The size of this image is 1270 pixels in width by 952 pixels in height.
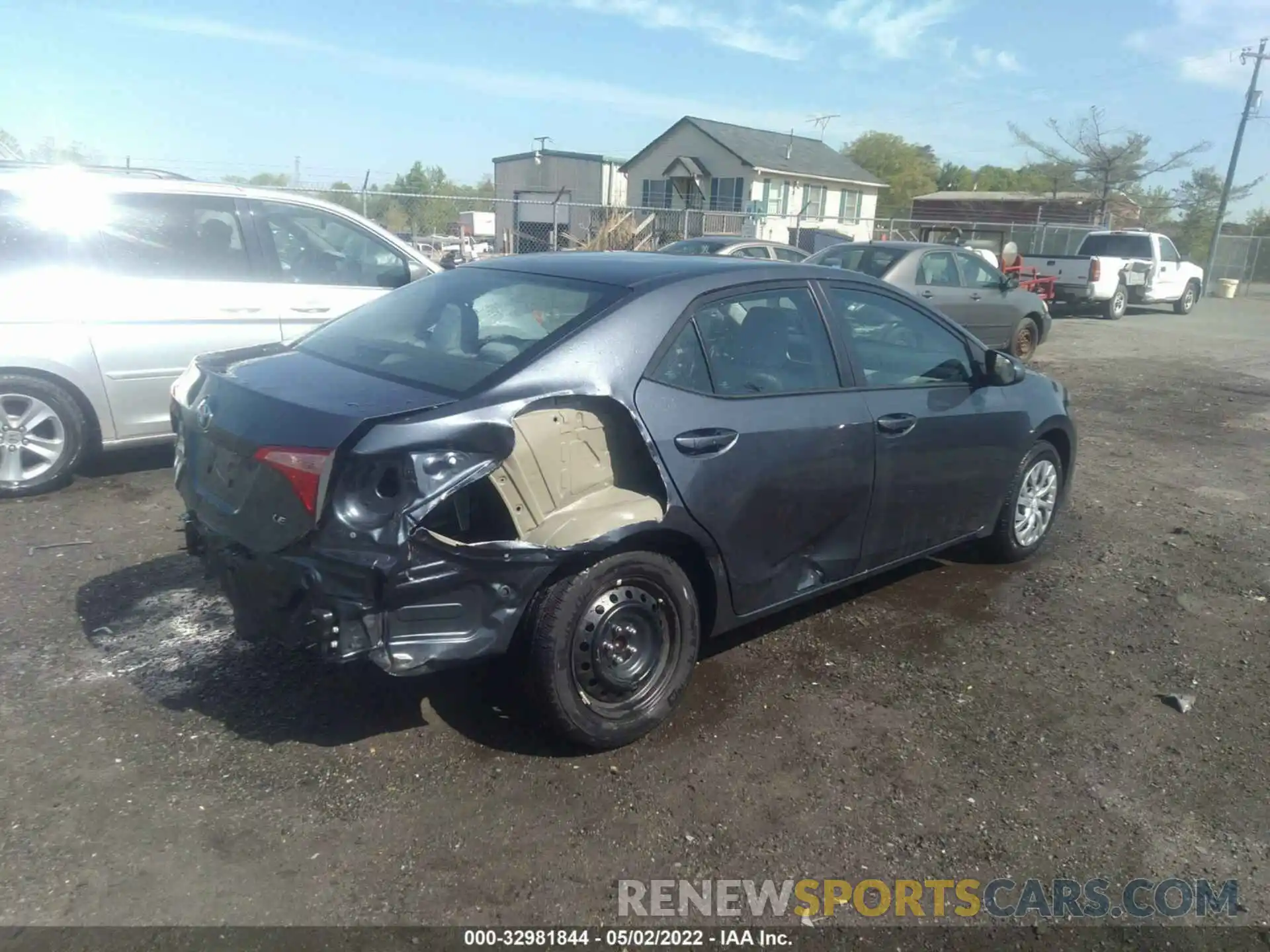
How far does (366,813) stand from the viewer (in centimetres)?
295

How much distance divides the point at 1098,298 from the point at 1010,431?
17582 mm

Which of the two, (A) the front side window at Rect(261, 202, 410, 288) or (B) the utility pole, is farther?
(B) the utility pole

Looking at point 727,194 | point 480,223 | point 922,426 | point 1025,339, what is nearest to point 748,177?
point 727,194

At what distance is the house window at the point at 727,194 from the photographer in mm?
40188

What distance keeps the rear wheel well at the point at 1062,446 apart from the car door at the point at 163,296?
4957 millimetres

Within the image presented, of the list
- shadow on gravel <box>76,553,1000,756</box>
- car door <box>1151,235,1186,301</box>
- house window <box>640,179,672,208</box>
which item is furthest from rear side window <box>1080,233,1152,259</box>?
house window <box>640,179,672,208</box>

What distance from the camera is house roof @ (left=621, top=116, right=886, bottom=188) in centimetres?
4047

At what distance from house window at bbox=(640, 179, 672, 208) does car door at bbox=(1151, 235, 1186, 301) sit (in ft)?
78.8

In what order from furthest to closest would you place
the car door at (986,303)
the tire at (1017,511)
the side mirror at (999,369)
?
the car door at (986,303)
the tire at (1017,511)
the side mirror at (999,369)

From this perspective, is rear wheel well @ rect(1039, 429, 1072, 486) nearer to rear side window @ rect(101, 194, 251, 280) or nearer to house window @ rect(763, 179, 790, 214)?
rear side window @ rect(101, 194, 251, 280)

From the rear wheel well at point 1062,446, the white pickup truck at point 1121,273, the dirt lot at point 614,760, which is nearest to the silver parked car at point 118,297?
the dirt lot at point 614,760

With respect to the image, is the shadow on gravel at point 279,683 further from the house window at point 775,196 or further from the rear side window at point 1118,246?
the house window at point 775,196

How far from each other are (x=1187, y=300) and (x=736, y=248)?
17373mm

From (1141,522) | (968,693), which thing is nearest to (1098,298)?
(1141,522)
